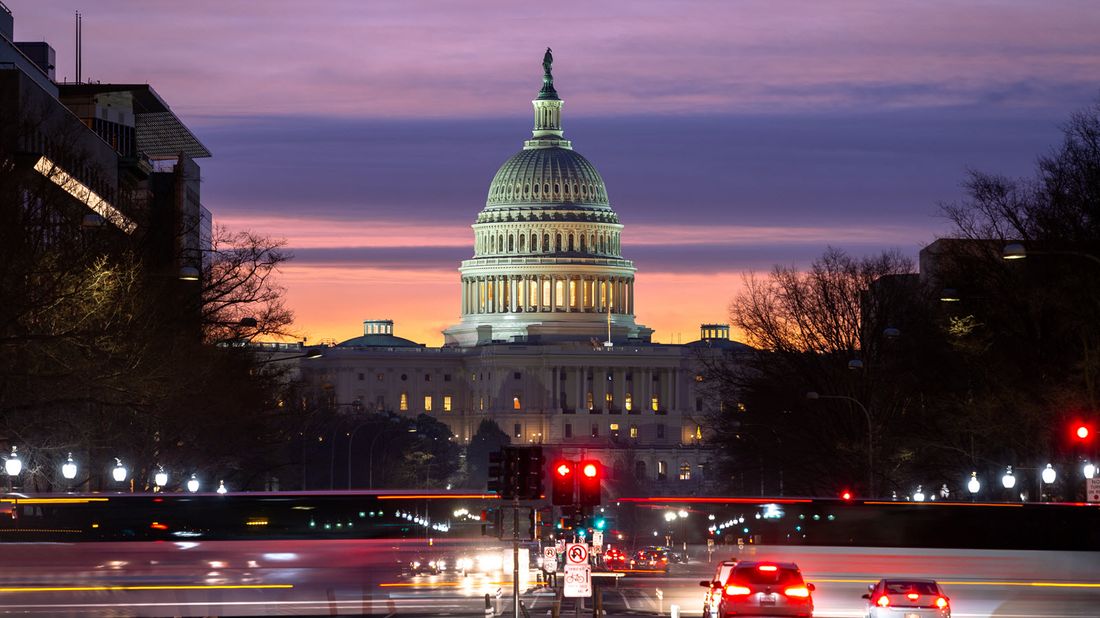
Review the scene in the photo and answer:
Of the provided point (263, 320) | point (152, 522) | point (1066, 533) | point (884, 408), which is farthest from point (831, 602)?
point (884, 408)

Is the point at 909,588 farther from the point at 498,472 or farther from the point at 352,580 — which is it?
the point at 352,580

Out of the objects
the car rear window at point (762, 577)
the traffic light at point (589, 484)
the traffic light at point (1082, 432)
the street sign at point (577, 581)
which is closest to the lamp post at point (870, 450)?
the traffic light at point (1082, 432)

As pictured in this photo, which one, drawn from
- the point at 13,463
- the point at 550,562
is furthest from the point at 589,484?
the point at 550,562

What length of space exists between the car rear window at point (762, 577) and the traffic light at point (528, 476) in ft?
13.4

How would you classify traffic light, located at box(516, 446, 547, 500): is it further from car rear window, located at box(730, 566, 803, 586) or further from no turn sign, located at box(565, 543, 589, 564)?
car rear window, located at box(730, 566, 803, 586)

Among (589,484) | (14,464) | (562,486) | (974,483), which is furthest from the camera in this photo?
(974,483)

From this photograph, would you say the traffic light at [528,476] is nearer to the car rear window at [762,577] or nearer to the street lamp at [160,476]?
the car rear window at [762,577]

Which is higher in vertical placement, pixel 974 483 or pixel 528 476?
pixel 974 483

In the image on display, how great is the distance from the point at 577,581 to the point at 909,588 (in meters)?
6.43

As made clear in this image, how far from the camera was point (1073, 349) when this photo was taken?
77812 mm

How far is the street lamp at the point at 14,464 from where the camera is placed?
64731 millimetres

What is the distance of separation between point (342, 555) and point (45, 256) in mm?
9552

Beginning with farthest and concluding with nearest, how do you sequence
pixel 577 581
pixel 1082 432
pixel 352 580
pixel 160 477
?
pixel 160 477
pixel 1082 432
pixel 352 580
pixel 577 581

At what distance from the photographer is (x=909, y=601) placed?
47.8m
